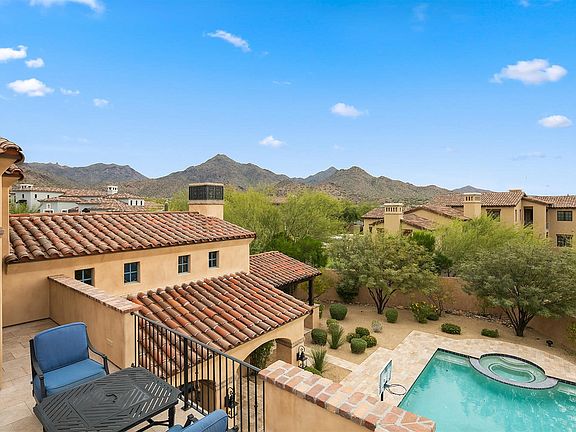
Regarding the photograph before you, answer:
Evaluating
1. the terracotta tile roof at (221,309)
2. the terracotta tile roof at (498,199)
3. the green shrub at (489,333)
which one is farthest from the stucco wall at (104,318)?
the terracotta tile roof at (498,199)

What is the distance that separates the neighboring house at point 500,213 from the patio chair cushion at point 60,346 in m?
31.9

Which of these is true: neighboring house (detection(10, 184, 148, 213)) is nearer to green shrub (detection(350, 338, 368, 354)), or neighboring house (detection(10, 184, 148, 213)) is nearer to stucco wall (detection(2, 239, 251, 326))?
stucco wall (detection(2, 239, 251, 326))

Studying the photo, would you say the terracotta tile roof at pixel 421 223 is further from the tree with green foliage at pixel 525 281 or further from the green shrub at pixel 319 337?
the green shrub at pixel 319 337

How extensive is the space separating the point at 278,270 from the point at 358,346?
5.72m

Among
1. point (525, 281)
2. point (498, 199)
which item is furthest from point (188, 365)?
point (498, 199)

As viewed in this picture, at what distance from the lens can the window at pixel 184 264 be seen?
12242 mm

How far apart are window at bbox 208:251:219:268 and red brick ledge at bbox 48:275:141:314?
17.6 feet

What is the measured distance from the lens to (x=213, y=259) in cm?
1361

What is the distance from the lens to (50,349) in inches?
184

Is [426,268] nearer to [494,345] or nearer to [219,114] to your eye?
[494,345]

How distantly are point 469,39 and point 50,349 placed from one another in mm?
29991

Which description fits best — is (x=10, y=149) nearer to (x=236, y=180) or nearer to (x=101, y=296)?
(x=101, y=296)

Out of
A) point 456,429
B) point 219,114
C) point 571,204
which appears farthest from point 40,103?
point 571,204

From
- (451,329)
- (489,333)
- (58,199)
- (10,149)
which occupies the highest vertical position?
(58,199)
